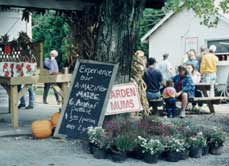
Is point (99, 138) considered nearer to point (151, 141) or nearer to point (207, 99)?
point (151, 141)

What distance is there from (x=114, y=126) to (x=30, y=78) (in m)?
3.04

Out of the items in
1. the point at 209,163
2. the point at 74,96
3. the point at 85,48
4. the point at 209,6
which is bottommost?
the point at 209,163

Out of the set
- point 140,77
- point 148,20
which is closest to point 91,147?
point 140,77

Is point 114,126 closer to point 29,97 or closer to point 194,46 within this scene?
point 29,97

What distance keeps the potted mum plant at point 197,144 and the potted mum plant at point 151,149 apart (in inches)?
24.3

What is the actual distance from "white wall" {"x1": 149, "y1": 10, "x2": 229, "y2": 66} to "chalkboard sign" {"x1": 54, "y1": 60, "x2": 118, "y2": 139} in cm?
1802

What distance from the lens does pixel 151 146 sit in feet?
27.6

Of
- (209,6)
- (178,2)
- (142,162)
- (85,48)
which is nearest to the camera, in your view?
(142,162)

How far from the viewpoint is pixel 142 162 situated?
851 cm

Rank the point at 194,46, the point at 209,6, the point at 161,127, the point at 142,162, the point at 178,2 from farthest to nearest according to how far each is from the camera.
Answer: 1. the point at 194,46
2. the point at 178,2
3. the point at 209,6
4. the point at 161,127
5. the point at 142,162

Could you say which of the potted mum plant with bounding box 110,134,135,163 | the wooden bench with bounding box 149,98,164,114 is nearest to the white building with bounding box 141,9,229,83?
the wooden bench with bounding box 149,98,164,114

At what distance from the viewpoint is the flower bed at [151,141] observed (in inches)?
333

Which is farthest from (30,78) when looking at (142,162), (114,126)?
(142,162)

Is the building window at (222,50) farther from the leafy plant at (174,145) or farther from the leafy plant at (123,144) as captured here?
the leafy plant at (123,144)
